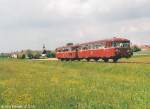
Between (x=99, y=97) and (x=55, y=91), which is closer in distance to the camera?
(x=99, y=97)

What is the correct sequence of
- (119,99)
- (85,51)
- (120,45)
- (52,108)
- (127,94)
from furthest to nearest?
1. (85,51)
2. (120,45)
3. (127,94)
4. (119,99)
5. (52,108)

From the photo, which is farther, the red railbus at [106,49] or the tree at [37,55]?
the tree at [37,55]

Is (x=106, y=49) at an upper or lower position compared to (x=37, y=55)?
lower

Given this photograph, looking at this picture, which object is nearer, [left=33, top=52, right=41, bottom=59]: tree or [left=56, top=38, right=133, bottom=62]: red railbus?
[left=56, top=38, right=133, bottom=62]: red railbus

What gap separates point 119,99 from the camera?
18484 mm

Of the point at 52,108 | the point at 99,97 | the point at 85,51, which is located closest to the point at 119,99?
the point at 99,97

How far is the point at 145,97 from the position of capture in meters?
18.8

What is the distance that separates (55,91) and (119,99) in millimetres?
4177

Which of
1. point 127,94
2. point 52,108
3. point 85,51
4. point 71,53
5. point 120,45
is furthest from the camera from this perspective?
point 71,53

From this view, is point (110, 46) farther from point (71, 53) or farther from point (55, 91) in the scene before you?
point (55, 91)

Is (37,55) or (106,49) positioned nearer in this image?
(106,49)

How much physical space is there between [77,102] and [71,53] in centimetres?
5826

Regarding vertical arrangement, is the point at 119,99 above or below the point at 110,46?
below

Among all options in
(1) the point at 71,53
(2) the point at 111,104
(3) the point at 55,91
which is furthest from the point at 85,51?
(2) the point at 111,104
